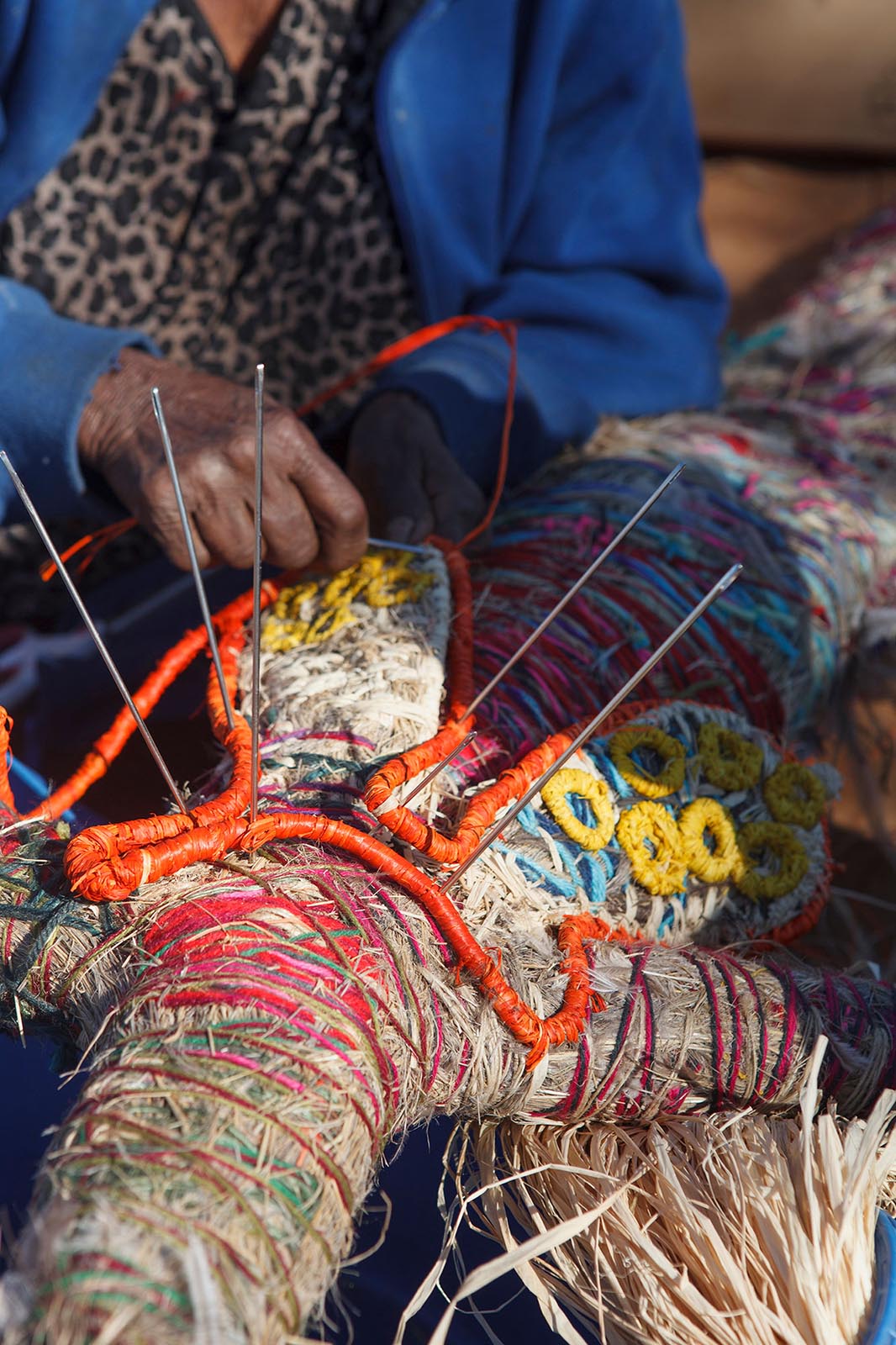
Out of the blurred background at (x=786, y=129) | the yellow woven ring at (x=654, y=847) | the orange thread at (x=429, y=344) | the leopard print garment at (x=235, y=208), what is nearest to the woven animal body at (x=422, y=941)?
the yellow woven ring at (x=654, y=847)

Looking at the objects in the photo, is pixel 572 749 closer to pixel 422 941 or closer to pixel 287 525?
pixel 422 941

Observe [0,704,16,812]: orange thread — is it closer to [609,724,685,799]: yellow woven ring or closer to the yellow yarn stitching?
the yellow yarn stitching

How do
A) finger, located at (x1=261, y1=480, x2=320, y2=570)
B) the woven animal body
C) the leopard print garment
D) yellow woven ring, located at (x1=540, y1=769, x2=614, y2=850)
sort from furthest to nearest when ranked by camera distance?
the leopard print garment, finger, located at (x1=261, y1=480, x2=320, y2=570), yellow woven ring, located at (x1=540, y1=769, x2=614, y2=850), the woven animal body

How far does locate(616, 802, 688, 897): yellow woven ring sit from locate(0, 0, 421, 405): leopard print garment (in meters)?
0.89

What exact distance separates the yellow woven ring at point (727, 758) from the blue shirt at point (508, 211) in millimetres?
490

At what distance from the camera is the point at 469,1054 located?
2.40ft

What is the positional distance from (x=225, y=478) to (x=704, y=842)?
535 mm

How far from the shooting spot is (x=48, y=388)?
3.56 ft

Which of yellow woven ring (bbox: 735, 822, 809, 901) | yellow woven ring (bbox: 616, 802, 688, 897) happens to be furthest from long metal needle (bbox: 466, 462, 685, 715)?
yellow woven ring (bbox: 735, 822, 809, 901)

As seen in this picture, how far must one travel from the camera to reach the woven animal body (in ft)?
1.88

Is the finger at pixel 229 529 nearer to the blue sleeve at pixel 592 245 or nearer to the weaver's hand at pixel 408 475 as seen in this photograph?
the weaver's hand at pixel 408 475

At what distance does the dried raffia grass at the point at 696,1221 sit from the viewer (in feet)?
2.20

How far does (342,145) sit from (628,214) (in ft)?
1.39

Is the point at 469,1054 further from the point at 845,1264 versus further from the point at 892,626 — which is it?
the point at 892,626
